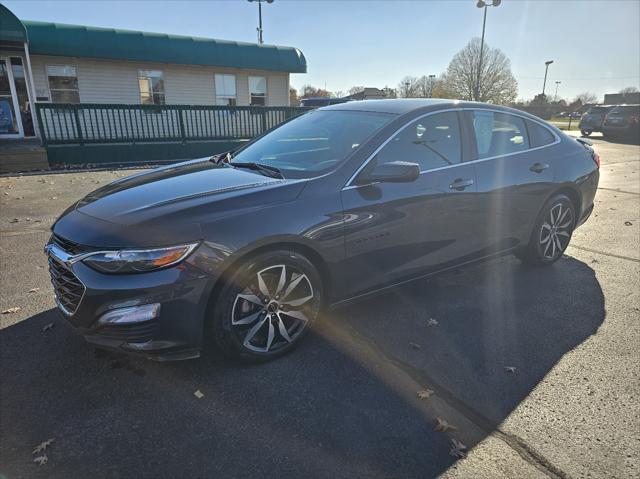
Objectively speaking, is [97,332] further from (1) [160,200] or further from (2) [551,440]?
(2) [551,440]

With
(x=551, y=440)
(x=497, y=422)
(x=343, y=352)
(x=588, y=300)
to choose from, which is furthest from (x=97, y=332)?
(x=588, y=300)

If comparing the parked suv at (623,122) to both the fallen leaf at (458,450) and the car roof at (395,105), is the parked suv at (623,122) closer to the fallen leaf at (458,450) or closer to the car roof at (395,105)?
the car roof at (395,105)

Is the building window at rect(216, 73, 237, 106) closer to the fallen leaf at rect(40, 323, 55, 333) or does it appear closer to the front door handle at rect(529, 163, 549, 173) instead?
the front door handle at rect(529, 163, 549, 173)

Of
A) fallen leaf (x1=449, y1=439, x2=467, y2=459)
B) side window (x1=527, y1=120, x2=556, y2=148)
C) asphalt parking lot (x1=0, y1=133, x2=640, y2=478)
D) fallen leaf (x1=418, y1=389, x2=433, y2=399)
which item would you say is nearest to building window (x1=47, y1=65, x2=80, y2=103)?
asphalt parking lot (x1=0, y1=133, x2=640, y2=478)

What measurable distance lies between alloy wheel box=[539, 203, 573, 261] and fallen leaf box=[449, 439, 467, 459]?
9.76 feet

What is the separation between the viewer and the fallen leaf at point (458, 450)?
223 cm

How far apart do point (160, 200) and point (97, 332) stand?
873 millimetres

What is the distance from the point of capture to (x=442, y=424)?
2.43 m

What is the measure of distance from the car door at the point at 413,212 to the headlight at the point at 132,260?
122 cm

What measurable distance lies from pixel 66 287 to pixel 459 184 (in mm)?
2992

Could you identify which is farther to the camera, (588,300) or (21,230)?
(21,230)

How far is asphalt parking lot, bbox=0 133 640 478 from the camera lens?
2184 mm

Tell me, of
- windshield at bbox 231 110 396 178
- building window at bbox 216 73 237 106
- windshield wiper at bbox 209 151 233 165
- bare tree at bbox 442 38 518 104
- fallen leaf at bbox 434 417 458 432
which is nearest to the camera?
fallen leaf at bbox 434 417 458 432

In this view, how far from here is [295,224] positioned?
2816 millimetres
